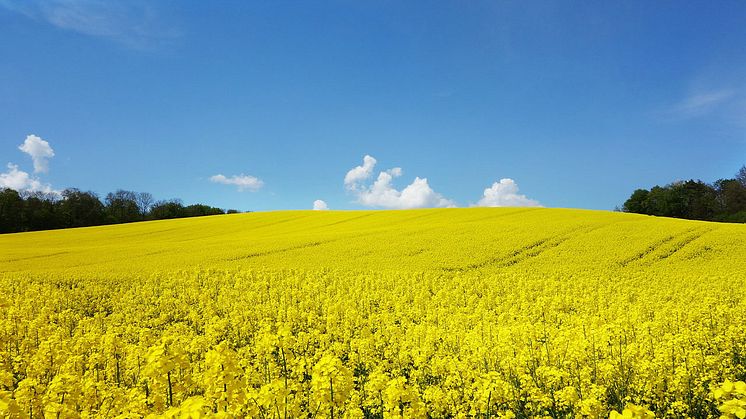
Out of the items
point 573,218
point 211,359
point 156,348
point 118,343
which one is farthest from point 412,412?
point 573,218

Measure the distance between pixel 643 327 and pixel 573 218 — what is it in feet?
83.7

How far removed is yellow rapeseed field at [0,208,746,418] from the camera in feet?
15.8

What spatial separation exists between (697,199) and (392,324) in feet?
251

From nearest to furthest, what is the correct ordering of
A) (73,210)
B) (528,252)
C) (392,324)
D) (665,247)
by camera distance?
(392,324) < (528,252) < (665,247) < (73,210)

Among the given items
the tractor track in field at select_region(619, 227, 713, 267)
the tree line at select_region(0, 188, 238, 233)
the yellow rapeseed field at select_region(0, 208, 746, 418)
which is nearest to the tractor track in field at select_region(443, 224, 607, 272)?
the yellow rapeseed field at select_region(0, 208, 746, 418)

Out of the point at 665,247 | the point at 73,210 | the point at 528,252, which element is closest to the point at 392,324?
the point at 528,252

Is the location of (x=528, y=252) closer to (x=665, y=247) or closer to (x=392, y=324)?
(x=665, y=247)

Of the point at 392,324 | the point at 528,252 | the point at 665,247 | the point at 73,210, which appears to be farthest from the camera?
the point at 73,210

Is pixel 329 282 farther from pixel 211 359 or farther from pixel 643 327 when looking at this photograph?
pixel 211 359

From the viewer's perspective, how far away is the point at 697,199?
6775 cm

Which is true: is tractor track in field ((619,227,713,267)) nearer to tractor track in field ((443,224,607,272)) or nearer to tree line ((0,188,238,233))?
tractor track in field ((443,224,607,272))

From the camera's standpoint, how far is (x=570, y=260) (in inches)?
833

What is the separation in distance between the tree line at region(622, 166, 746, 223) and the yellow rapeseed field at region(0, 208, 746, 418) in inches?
1800

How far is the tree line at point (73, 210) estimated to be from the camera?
57438mm
